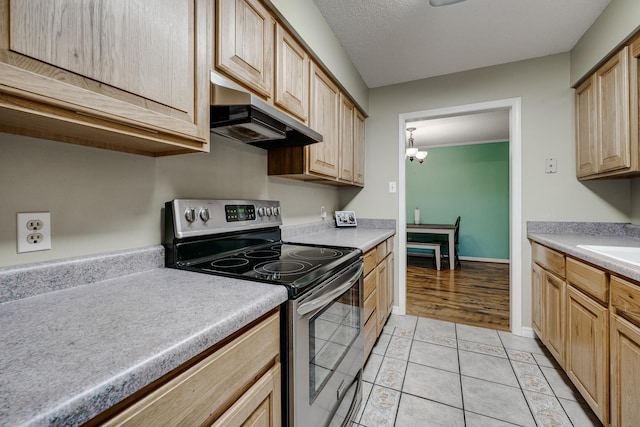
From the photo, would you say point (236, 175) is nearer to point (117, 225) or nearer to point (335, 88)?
point (117, 225)

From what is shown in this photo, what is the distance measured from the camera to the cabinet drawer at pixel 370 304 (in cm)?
180

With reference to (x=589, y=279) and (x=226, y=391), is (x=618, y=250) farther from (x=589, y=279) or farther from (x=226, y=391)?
(x=226, y=391)

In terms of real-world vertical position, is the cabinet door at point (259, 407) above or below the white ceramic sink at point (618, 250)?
below

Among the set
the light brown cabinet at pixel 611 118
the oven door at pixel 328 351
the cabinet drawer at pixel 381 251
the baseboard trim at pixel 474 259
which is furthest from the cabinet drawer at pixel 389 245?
the baseboard trim at pixel 474 259

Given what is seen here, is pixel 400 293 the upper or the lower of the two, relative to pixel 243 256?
lower

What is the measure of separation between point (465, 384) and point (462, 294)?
188cm

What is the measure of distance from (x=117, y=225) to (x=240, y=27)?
36.0 inches

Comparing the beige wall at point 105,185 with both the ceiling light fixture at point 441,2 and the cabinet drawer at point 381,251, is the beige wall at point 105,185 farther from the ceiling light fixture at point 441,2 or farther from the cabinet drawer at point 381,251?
the cabinet drawer at point 381,251

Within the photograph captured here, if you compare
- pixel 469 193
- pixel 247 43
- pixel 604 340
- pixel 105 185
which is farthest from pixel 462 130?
pixel 105 185

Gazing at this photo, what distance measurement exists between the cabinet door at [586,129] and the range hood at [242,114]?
203 centimetres

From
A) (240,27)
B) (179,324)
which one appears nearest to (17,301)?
(179,324)

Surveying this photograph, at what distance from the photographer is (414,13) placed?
5.80 feet

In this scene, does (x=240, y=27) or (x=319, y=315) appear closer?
(x=319, y=315)

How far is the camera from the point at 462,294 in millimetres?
3363
